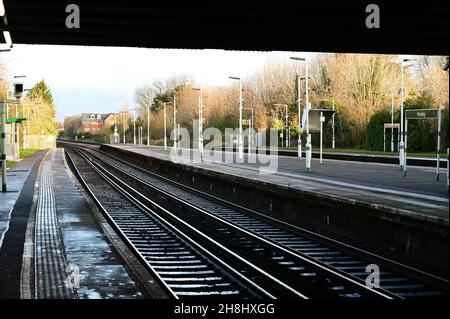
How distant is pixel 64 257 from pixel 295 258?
4242 millimetres

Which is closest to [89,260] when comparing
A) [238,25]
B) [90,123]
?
[238,25]

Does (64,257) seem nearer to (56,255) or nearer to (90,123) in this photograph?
(56,255)

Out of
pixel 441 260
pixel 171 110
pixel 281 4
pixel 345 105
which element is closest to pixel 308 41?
pixel 281 4

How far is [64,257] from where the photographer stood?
10773 mm

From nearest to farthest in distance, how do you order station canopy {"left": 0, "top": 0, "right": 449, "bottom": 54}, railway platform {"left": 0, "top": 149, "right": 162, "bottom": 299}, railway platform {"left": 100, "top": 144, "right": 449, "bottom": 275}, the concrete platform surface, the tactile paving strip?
the tactile paving strip < railway platform {"left": 0, "top": 149, "right": 162, "bottom": 299} < railway platform {"left": 100, "top": 144, "right": 449, "bottom": 275} < station canopy {"left": 0, "top": 0, "right": 449, "bottom": 54} < the concrete platform surface

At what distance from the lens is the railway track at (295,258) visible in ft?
29.5

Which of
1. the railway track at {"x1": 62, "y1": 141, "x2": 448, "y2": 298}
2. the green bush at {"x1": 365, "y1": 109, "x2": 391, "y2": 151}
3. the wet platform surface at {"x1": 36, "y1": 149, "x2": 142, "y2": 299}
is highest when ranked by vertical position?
the green bush at {"x1": 365, "y1": 109, "x2": 391, "y2": 151}

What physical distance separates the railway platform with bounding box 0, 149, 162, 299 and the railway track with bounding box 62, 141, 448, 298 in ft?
6.52

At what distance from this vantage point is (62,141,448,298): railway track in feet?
29.5

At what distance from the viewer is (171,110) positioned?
9838 centimetres

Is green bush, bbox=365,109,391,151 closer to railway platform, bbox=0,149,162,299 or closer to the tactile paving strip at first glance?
railway platform, bbox=0,149,162,299
